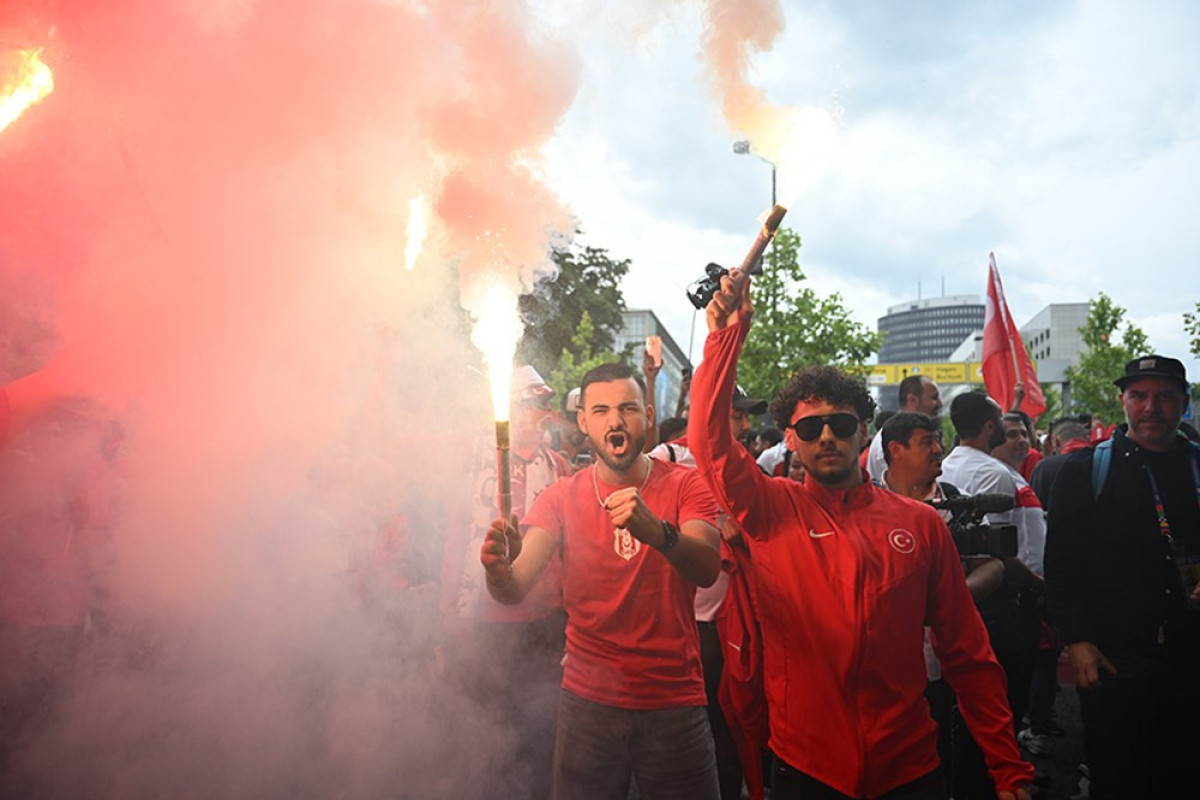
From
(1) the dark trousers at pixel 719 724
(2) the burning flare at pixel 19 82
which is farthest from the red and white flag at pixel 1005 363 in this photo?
(2) the burning flare at pixel 19 82

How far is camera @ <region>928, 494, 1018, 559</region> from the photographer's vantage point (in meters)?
3.41

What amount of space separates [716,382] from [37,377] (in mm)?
2922

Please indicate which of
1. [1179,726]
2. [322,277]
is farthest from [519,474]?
[1179,726]

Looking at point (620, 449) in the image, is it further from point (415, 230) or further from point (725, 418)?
point (415, 230)

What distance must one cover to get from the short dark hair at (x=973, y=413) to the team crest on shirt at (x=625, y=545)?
2683 millimetres

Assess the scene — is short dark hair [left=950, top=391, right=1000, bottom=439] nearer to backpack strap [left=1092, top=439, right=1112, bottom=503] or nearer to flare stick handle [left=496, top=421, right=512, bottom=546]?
backpack strap [left=1092, top=439, right=1112, bottom=503]

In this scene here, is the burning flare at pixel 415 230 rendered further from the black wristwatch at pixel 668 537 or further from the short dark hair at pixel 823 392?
the black wristwatch at pixel 668 537

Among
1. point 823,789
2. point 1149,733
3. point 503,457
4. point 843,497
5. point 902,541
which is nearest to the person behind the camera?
point 503,457

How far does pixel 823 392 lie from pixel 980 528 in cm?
142

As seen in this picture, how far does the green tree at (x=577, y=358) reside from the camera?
22.8 metres

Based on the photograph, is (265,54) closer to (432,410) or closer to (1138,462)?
(432,410)

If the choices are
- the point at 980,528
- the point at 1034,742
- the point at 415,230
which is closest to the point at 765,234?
the point at 980,528

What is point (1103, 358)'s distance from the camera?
30.5 m

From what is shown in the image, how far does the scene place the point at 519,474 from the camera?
4.04 meters
